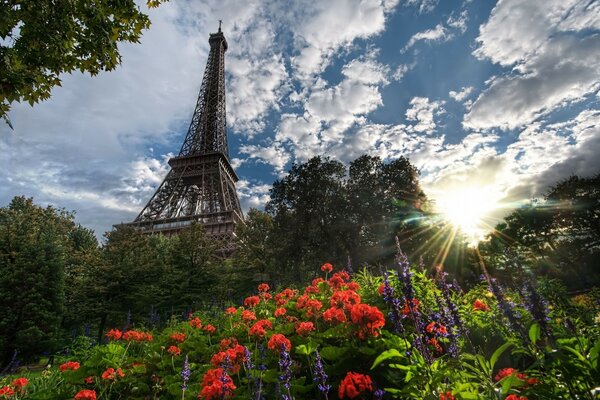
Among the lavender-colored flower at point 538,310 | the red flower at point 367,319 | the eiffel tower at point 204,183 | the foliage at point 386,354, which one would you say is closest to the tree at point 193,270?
the foliage at point 386,354

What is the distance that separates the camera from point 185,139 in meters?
59.2

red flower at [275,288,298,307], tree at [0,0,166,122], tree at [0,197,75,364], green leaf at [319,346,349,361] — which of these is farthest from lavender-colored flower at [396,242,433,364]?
tree at [0,197,75,364]

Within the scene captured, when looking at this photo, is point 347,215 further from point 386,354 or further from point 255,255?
point 386,354

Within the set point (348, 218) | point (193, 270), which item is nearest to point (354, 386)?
point (193, 270)

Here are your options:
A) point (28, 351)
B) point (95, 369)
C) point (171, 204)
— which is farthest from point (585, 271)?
point (171, 204)

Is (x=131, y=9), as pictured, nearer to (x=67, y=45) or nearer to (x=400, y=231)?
(x=67, y=45)

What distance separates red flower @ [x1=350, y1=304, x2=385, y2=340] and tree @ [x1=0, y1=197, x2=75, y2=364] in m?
19.5

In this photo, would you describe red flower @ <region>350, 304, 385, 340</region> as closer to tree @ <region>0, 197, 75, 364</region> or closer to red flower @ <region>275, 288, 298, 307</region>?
red flower @ <region>275, 288, 298, 307</region>

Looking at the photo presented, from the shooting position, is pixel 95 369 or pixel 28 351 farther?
pixel 28 351

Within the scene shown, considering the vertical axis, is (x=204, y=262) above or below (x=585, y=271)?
above

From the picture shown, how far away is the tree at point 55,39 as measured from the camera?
192 inches

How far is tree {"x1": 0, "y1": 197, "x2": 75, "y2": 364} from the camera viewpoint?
15656 mm

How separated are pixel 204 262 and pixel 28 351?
984cm

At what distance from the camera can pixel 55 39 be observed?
17.4ft
